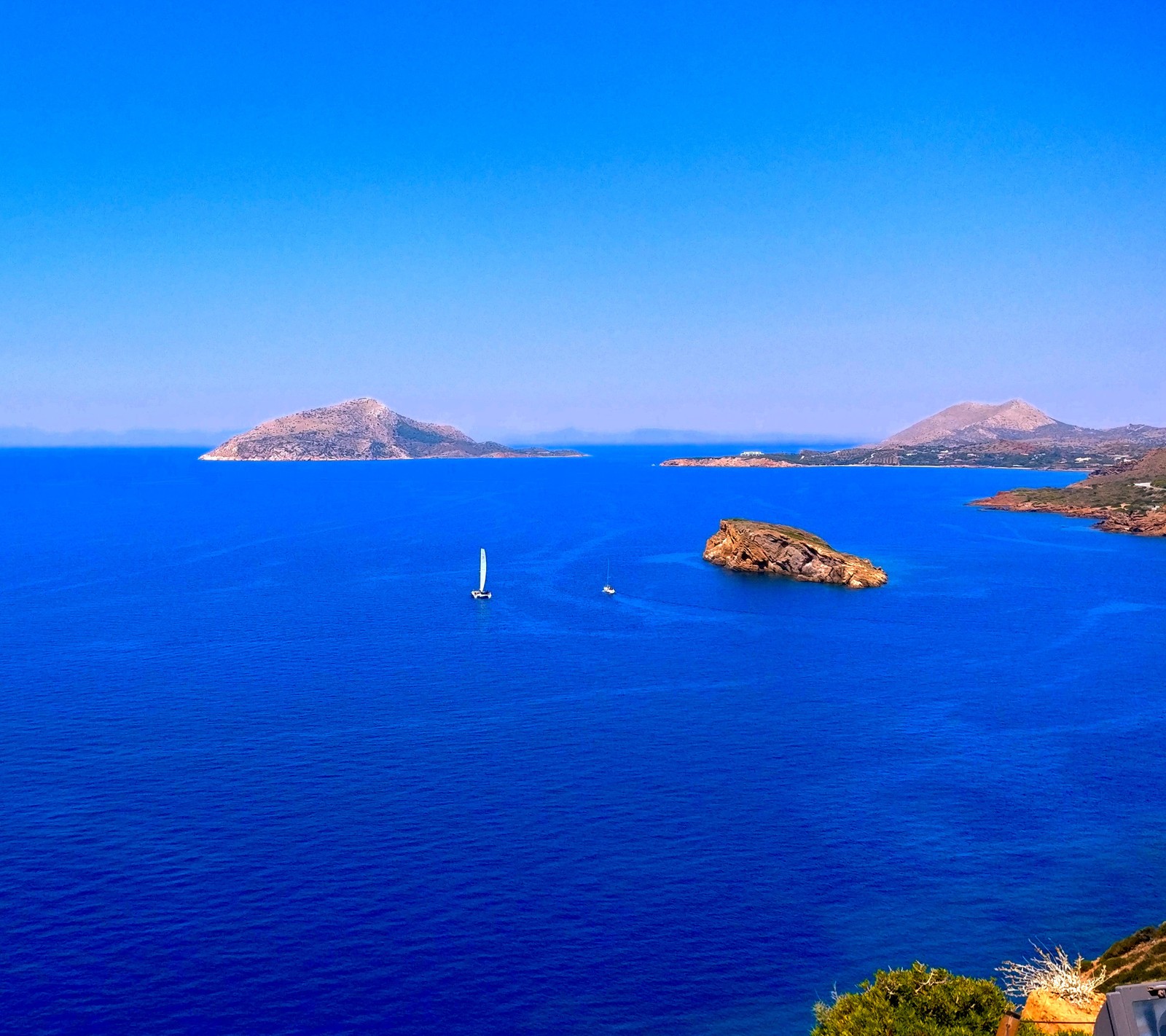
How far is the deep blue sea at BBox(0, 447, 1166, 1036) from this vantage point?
46.1 meters

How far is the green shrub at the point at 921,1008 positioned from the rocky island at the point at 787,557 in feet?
395

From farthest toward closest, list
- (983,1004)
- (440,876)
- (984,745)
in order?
(984,745), (440,876), (983,1004)

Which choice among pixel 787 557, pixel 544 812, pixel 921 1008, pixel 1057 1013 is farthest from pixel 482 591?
pixel 1057 1013

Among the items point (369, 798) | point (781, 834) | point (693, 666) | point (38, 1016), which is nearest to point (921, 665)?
point (693, 666)

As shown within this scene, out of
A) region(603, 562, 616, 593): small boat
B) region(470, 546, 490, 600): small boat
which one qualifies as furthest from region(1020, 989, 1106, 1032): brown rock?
A: region(603, 562, 616, 593): small boat

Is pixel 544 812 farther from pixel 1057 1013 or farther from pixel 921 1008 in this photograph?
pixel 1057 1013

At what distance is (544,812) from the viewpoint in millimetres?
63812

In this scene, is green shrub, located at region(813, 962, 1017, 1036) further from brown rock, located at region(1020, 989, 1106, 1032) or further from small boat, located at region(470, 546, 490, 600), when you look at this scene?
small boat, located at region(470, 546, 490, 600)

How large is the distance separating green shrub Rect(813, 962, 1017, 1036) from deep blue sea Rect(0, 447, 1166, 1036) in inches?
351

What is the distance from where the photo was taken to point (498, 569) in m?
166

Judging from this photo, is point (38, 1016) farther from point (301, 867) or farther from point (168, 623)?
point (168, 623)

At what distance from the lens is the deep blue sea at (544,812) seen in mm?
46094

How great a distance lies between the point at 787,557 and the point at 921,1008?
431ft

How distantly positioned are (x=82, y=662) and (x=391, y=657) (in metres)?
31.0
